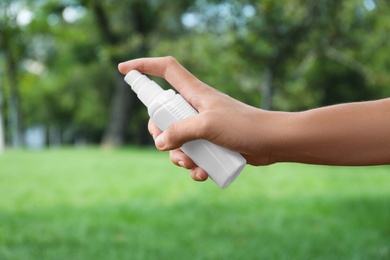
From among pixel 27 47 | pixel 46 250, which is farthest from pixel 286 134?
pixel 27 47

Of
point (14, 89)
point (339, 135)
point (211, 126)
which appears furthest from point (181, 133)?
point (14, 89)

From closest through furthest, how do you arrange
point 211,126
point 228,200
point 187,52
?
1. point 211,126
2. point 228,200
3. point 187,52

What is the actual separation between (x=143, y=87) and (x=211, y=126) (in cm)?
24

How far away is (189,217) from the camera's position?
5.10m

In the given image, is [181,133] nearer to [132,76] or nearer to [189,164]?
[189,164]

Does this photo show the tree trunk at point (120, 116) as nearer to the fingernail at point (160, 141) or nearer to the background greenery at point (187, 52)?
the background greenery at point (187, 52)

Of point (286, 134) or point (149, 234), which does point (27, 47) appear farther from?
point (286, 134)

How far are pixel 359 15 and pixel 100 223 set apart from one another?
8009 millimetres

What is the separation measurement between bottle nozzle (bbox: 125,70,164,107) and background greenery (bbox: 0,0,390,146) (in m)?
4.30

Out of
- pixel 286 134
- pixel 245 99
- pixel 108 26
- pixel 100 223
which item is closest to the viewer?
pixel 286 134

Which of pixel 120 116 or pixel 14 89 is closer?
pixel 120 116

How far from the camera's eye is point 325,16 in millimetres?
6805

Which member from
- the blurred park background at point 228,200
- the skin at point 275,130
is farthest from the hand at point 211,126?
the blurred park background at point 228,200

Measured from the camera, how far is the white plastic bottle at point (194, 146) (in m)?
1.43
